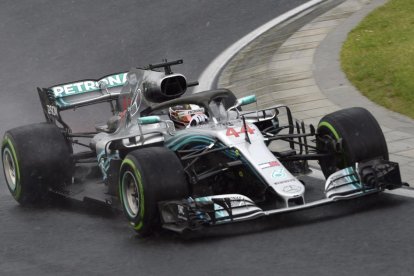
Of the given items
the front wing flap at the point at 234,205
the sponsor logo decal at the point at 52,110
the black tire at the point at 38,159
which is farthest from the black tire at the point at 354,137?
the sponsor logo decal at the point at 52,110

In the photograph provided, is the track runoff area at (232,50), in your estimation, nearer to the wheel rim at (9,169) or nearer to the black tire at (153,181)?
the wheel rim at (9,169)

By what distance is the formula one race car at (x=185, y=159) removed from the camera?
29.9 ft

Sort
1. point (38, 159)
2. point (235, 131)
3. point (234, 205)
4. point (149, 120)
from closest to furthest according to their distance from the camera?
point (234, 205)
point (235, 131)
point (149, 120)
point (38, 159)

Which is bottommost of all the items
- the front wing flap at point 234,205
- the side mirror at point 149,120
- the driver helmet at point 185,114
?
the front wing flap at point 234,205

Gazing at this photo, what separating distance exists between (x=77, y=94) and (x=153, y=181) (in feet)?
10.6

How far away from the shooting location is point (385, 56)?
15133 millimetres

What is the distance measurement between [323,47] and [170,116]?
242 inches

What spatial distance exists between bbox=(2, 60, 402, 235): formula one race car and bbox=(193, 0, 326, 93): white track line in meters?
3.99

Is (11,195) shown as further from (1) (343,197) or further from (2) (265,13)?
(2) (265,13)

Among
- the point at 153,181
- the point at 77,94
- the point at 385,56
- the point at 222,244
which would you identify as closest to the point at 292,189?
the point at 222,244

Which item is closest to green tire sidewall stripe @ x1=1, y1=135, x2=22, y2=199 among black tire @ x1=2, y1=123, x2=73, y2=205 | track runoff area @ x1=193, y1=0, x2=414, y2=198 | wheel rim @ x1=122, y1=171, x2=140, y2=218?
black tire @ x1=2, y1=123, x2=73, y2=205

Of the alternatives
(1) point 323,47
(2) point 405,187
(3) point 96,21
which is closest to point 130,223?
(2) point 405,187

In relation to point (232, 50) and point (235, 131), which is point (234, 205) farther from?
point (232, 50)

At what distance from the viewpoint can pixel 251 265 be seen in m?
8.27
